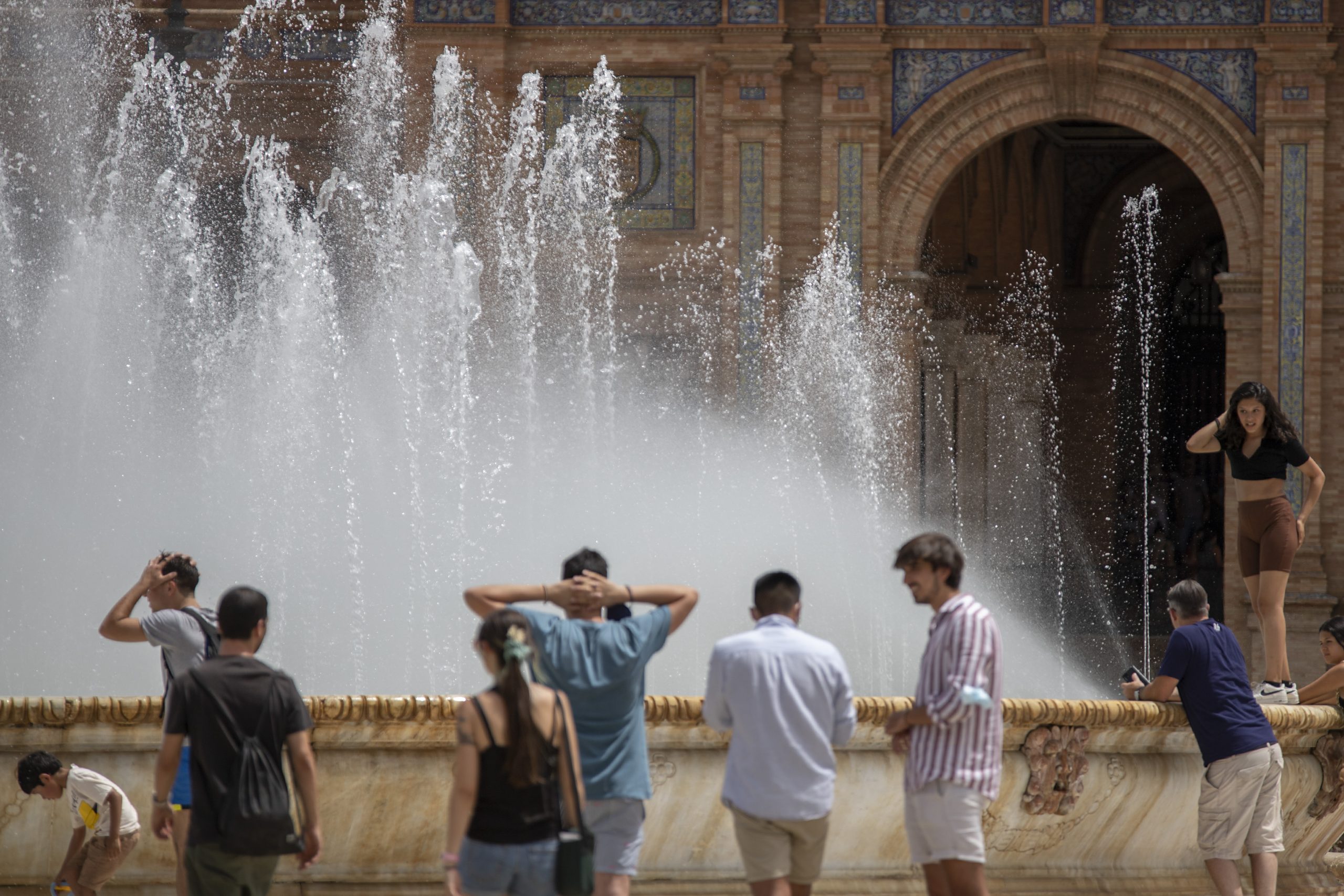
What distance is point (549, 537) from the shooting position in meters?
11.1

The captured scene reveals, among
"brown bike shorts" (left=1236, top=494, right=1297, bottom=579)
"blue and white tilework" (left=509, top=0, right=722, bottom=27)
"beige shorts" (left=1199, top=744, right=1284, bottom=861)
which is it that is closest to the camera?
"beige shorts" (left=1199, top=744, right=1284, bottom=861)

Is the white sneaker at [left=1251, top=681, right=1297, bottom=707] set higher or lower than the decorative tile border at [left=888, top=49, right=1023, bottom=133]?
lower

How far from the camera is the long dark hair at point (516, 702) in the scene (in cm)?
399

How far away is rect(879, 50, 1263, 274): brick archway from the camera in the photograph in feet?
50.0

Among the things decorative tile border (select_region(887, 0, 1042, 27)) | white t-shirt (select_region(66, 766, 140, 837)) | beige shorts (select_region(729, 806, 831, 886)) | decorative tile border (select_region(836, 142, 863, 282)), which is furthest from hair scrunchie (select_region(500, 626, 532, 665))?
decorative tile border (select_region(887, 0, 1042, 27))

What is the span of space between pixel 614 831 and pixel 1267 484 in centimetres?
371

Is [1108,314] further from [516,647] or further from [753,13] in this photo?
[516,647]

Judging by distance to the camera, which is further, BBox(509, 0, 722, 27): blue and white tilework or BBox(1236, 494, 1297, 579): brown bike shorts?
BBox(509, 0, 722, 27): blue and white tilework

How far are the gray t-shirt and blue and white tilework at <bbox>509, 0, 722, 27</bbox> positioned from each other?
36.2 ft

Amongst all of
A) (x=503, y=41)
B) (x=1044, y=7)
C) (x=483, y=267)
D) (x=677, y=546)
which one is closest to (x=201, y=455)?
(x=677, y=546)

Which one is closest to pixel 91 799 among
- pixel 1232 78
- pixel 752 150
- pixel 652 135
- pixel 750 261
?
pixel 750 261

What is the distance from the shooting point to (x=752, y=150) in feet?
50.5

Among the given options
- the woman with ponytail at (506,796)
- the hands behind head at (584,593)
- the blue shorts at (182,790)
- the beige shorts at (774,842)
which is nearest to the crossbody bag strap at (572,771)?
the woman with ponytail at (506,796)

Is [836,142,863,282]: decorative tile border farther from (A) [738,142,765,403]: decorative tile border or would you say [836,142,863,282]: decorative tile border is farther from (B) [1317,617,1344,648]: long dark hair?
(B) [1317,617,1344,648]: long dark hair
